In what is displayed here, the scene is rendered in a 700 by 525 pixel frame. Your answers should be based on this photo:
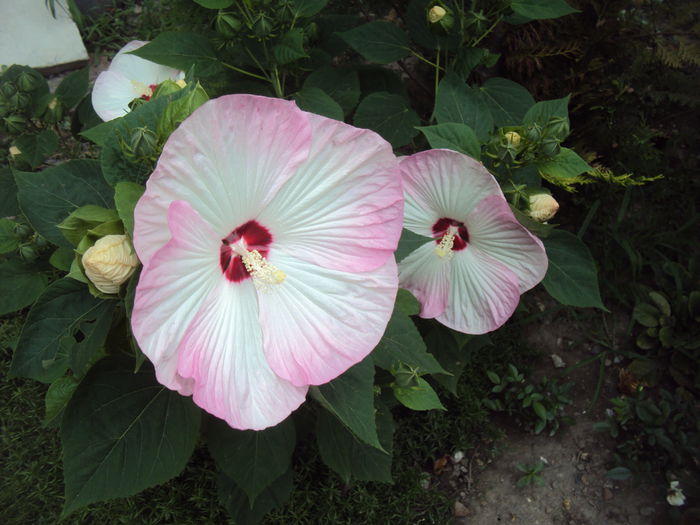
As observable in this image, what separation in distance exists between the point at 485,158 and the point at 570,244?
35 cm

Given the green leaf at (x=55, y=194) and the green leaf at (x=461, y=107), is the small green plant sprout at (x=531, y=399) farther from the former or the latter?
the green leaf at (x=55, y=194)

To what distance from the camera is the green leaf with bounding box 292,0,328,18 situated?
1.85m

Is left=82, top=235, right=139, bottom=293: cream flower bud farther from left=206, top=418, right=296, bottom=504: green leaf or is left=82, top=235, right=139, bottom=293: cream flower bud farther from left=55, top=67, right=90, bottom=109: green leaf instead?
left=55, top=67, right=90, bottom=109: green leaf

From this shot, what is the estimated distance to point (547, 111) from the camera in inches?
66.4

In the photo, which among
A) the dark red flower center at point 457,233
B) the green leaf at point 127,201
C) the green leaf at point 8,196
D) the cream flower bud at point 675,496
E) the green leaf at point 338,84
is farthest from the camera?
the cream flower bud at point 675,496

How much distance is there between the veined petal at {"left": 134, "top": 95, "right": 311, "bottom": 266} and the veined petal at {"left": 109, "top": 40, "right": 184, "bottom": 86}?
1001 millimetres

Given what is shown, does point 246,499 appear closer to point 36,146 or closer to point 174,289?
point 174,289

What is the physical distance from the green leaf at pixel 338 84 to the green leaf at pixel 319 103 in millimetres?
160

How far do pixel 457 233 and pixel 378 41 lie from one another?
0.81 meters

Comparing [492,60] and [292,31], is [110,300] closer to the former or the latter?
[292,31]

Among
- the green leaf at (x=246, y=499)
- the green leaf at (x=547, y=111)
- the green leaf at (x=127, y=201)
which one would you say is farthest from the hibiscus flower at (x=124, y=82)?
the green leaf at (x=246, y=499)

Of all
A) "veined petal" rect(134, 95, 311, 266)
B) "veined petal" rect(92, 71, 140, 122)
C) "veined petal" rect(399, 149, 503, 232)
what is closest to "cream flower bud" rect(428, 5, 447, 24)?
"veined petal" rect(399, 149, 503, 232)

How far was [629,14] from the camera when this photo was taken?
284 cm

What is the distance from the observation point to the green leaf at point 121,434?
141cm
